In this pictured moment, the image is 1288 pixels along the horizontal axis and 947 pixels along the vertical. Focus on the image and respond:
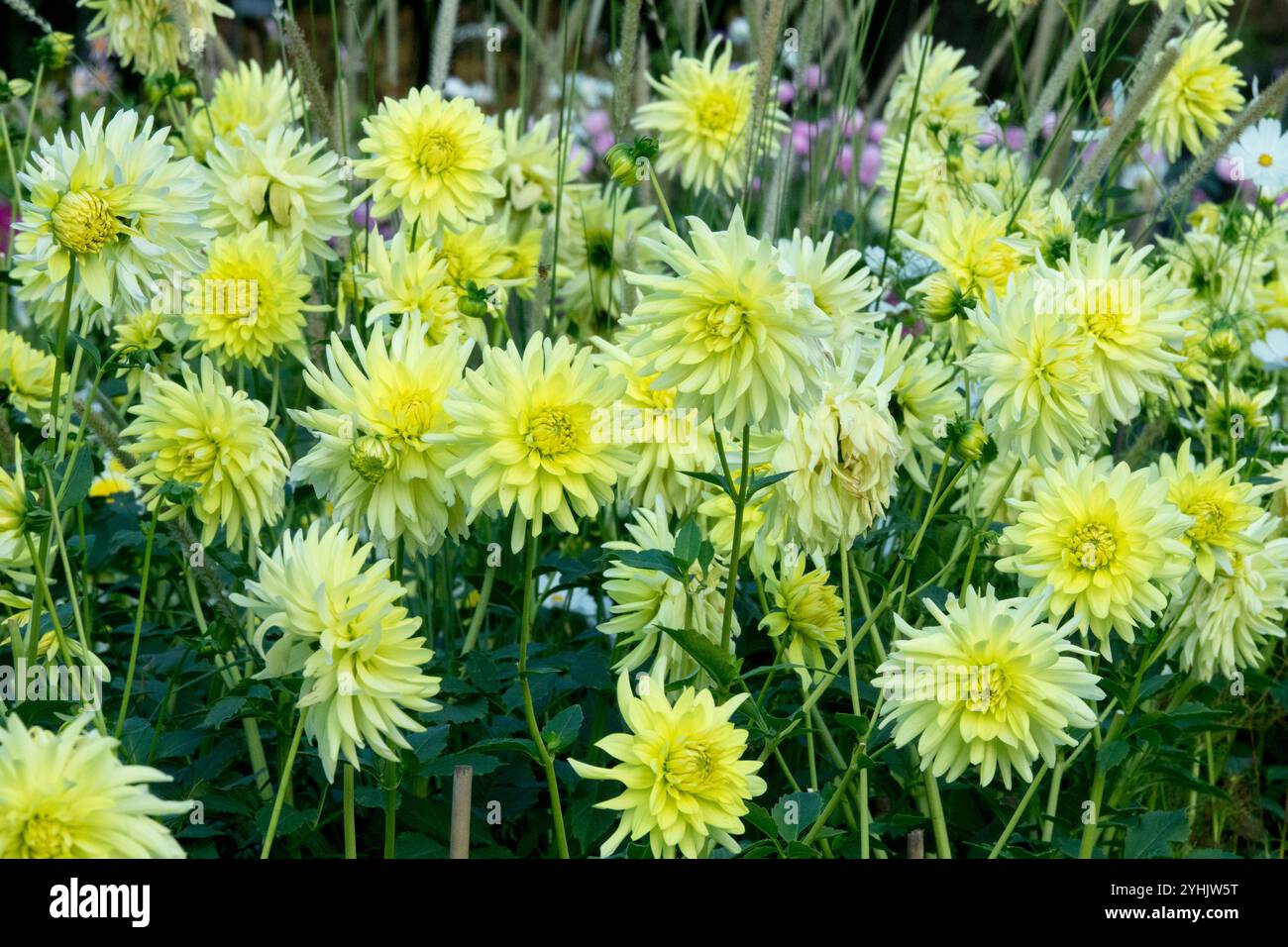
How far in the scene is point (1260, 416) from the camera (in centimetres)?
213

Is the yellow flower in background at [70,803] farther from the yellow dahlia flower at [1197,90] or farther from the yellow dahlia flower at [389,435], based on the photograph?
the yellow dahlia flower at [1197,90]

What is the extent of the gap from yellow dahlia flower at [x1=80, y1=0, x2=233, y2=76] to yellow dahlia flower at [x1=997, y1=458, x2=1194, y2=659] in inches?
59.0

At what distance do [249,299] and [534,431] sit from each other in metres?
0.66

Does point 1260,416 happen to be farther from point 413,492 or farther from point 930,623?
point 413,492

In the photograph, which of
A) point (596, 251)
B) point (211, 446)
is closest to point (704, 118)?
point (596, 251)

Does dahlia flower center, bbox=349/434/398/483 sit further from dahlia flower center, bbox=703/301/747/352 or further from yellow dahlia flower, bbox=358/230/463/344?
yellow dahlia flower, bbox=358/230/463/344

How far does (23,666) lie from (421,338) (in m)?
0.52

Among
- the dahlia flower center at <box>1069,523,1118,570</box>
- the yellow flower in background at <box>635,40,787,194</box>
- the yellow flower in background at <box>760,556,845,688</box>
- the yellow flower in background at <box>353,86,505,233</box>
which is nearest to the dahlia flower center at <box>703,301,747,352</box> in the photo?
the yellow flower in background at <box>760,556,845,688</box>

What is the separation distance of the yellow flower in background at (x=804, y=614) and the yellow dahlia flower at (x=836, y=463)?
0.13 meters

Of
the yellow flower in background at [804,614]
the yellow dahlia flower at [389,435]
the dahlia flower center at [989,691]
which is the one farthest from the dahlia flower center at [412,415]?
the dahlia flower center at [989,691]

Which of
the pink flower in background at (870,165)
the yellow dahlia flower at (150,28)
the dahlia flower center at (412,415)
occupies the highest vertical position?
the pink flower in background at (870,165)

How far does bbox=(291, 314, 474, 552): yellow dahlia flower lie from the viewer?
133 cm

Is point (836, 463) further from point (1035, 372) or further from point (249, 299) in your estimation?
point (249, 299)

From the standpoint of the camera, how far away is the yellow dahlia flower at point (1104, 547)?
4.84 feet
